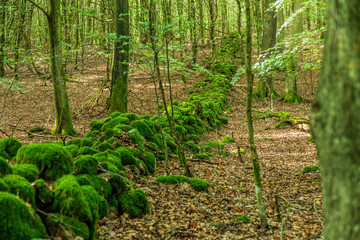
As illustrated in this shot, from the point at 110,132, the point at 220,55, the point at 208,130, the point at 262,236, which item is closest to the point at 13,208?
the point at 262,236

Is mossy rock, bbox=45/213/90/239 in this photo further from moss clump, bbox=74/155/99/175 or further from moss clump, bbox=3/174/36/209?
moss clump, bbox=74/155/99/175

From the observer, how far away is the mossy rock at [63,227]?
8.20 feet

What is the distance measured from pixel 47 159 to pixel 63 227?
0.90m

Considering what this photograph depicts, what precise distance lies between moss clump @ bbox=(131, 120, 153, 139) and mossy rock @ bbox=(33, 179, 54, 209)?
13.8ft

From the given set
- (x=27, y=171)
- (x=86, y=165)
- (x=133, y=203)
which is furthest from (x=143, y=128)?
(x=27, y=171)

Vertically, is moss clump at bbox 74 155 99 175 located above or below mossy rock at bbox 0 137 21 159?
below

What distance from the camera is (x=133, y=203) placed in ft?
13.0

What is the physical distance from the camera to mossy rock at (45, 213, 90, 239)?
8.20 feet

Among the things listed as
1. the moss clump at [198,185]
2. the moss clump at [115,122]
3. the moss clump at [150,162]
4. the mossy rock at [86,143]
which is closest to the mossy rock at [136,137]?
the moss clump at [150,162]

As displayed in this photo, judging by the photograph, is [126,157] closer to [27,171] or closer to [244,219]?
[244,219]

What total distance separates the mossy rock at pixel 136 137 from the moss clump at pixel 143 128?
45 centimetres

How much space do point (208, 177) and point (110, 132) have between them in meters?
2.39

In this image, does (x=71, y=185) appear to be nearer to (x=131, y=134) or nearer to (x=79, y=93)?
(x=131, y=134)

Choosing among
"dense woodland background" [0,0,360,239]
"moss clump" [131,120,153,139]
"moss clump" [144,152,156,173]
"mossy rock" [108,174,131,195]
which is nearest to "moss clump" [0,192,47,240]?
"dense woodland background" [0,0,360,239]
